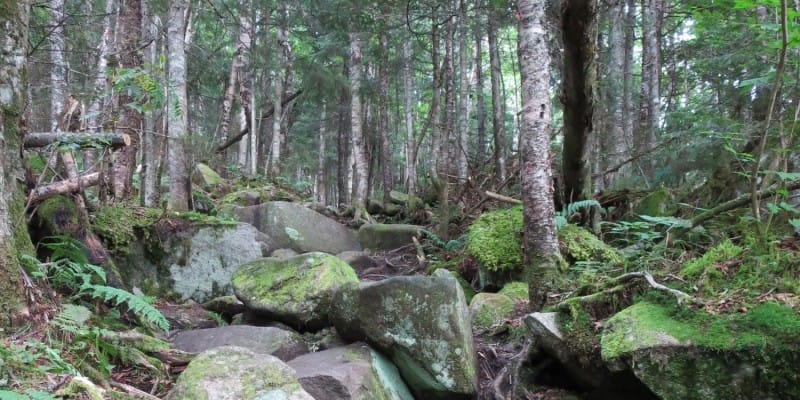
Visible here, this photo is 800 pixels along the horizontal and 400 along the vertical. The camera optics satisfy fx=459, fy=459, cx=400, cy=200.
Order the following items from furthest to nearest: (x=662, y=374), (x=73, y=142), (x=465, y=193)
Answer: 1. (x=465, y=193)
2. (x=73, y=142)
3. (x=662, y=374)

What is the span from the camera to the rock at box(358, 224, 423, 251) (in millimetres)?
10391

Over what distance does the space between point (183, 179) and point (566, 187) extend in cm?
618

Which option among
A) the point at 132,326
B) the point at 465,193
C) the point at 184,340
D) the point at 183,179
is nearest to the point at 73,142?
the point at 132,326

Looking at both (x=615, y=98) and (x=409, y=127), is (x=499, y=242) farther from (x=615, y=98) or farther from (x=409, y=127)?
(x=409, y=127)

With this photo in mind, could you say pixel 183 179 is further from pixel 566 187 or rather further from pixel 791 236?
pixel 791 236

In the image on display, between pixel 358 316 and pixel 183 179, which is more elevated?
pixel 183 179

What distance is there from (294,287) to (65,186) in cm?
240

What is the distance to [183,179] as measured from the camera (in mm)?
7820

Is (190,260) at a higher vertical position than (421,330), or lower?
higher

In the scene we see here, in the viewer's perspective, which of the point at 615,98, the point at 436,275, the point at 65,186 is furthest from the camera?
the point at 615,98

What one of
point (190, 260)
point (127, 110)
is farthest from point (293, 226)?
point (127, 110)

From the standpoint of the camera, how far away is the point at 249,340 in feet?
13.2

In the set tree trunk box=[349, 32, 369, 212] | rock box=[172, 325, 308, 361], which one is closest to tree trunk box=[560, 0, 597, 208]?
rock box=[172, 325, 308, 361]

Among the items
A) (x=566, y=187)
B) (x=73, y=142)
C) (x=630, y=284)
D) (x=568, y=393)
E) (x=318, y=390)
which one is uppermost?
(x=73, y=142)
